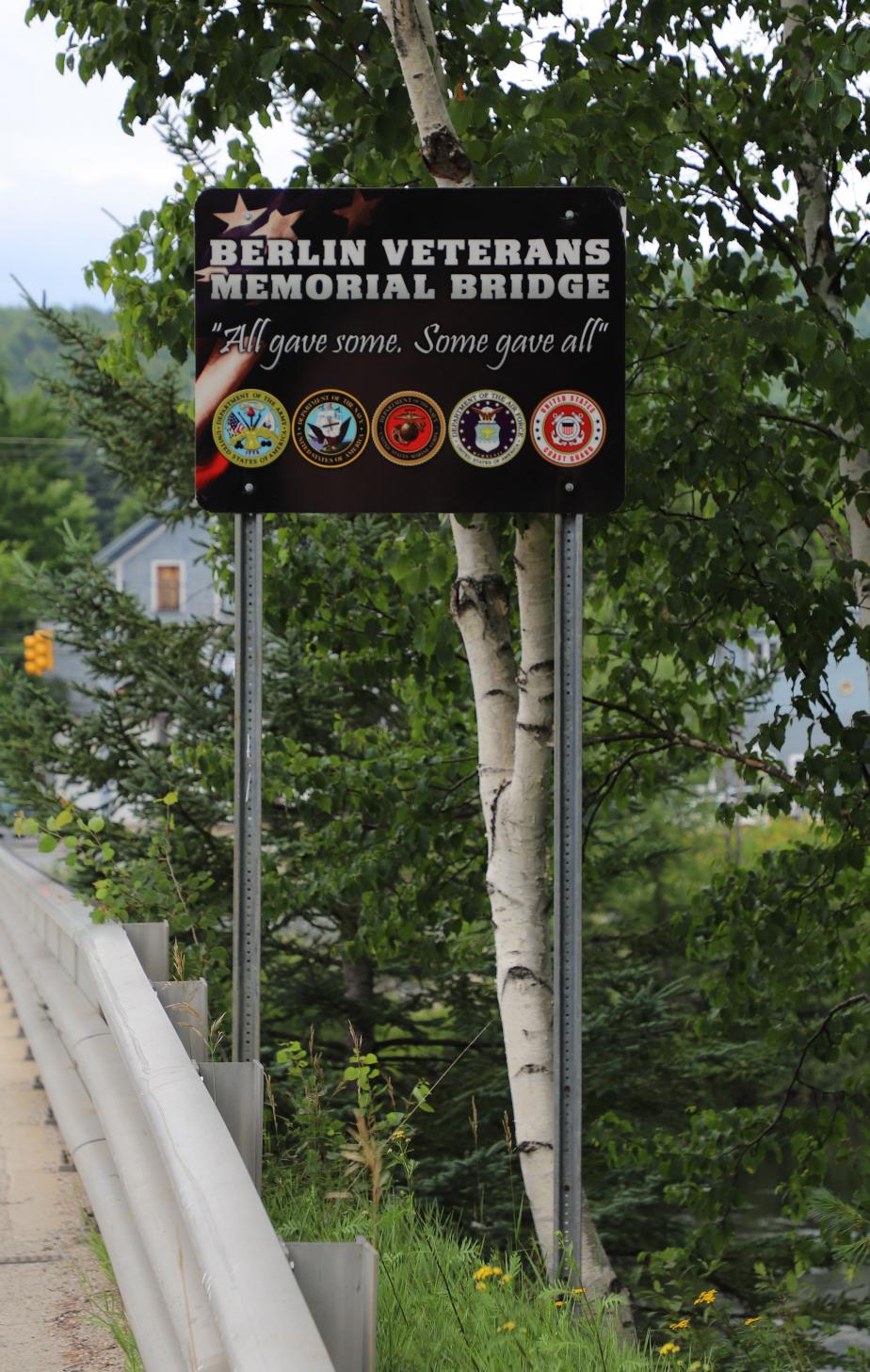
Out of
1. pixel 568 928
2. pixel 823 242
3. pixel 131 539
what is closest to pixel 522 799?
pixel 568 928

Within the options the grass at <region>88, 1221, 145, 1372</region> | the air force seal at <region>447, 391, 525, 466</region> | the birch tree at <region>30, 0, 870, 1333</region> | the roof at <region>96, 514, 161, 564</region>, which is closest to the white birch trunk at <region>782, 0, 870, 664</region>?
the birch tree at <region>30, 0, 870, 1333</region>

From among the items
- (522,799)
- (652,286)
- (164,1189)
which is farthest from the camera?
(652,286)

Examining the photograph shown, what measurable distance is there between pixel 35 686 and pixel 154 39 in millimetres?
9454

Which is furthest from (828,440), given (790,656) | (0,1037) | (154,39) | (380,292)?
(0,1037)

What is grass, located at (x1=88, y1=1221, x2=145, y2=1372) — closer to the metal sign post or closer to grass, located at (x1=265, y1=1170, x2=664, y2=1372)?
grass, located at (x1=265, y1=1170, x2=664, y2=1372)

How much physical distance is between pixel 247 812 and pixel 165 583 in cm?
5606

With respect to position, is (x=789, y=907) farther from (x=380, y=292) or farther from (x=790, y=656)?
(x=380, y=292)

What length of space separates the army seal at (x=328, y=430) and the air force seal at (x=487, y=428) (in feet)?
0.91

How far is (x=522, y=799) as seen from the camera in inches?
270

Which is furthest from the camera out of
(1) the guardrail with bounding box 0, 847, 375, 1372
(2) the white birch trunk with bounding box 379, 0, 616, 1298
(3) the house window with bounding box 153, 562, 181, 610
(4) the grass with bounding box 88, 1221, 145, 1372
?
(3) the house window with bounding box 153, 562, 181, 610

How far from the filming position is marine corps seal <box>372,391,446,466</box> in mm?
4660

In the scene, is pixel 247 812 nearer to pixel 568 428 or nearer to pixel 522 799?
pixel 568 428

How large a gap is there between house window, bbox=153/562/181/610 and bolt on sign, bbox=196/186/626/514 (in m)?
55.4

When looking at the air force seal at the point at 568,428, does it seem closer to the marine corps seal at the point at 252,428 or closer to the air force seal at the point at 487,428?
the air force seal at the point at 487,428
